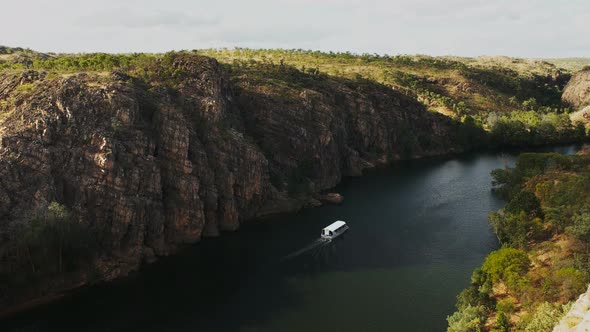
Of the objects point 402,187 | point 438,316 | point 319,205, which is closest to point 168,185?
point 319,205

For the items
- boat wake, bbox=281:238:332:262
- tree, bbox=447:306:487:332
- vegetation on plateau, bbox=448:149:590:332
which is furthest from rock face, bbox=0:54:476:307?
tree, bbox=447:306:487:332

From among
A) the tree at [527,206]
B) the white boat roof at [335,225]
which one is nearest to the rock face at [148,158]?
the white boat roof at [335,225]

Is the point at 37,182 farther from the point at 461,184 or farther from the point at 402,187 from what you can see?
the point at 461,184

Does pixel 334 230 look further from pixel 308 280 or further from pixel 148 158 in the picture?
pixel 148 158

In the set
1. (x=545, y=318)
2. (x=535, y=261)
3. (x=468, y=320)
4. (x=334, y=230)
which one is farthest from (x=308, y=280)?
(x=535, y=261)

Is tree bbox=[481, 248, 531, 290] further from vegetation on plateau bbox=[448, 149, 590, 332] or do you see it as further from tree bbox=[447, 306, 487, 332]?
tree bbox=[447, 306, 487, 332]

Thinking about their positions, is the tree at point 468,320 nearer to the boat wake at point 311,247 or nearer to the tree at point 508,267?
the tree at point 508,267
